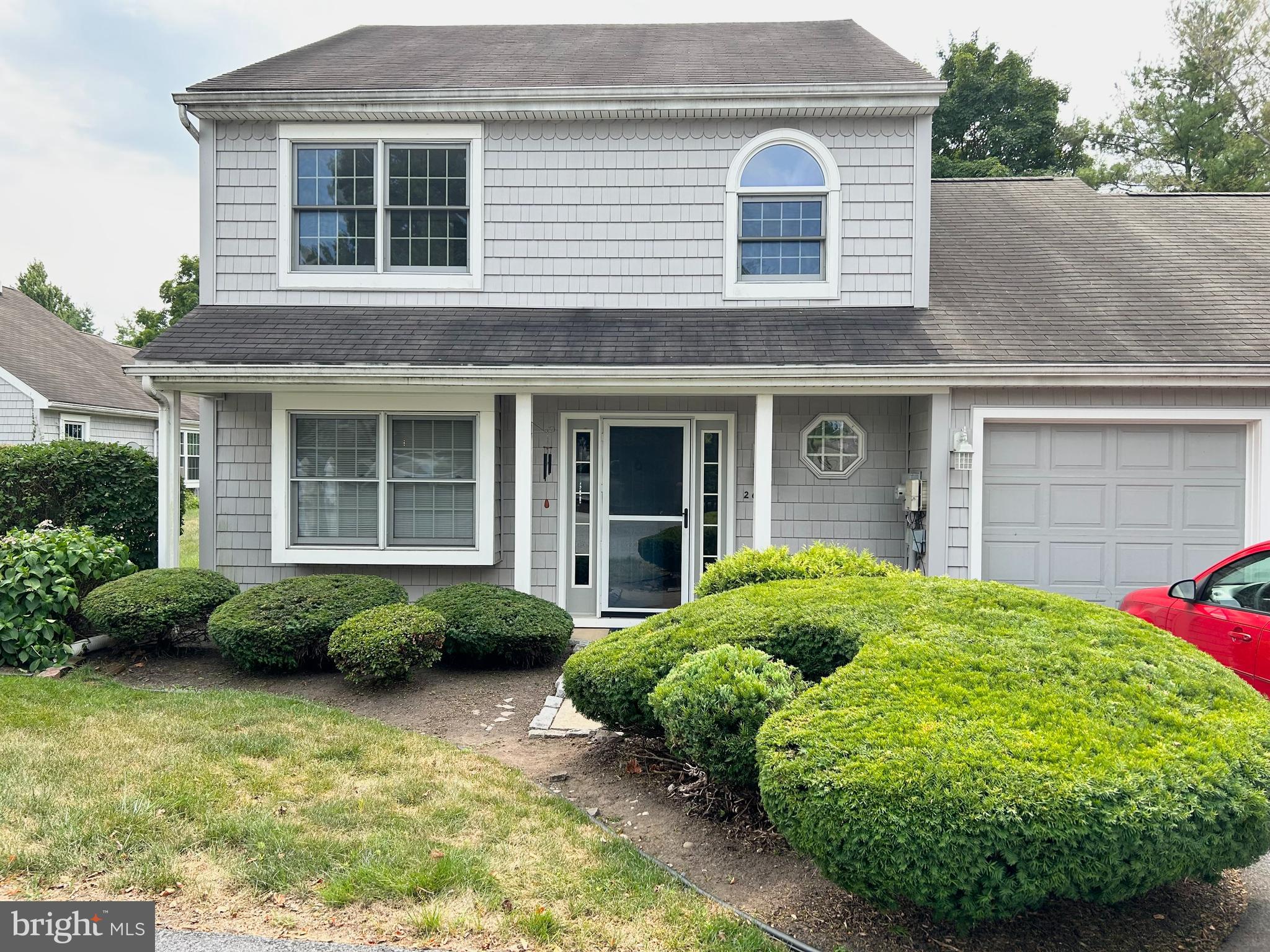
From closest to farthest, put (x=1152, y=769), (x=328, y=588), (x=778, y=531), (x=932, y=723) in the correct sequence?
(x=1152, y=769) → (x=932, y=723) → (x=328, y=588) → (x=778, y=531)

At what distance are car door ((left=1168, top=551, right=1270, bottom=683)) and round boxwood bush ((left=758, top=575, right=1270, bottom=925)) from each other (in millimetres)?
1520

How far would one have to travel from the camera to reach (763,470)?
7.39 m

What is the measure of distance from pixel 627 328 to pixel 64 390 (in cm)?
1668

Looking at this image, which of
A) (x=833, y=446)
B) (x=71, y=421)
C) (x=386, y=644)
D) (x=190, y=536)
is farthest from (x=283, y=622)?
(x=71, y=421)

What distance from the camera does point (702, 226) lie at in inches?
319

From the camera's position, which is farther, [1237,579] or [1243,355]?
[1243,355]

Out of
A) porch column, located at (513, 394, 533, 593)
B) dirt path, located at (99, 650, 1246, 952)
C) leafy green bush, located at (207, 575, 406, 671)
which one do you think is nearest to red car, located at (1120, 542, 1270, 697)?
dirt path, located at (99, 650, 1246, 952)

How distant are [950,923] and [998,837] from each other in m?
0.69

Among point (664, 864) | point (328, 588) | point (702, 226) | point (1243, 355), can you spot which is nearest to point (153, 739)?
point (328, 588)

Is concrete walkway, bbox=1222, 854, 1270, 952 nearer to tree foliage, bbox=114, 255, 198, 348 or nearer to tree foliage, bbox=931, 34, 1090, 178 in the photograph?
tree foliage, bbox=931, 34, 1090, 178

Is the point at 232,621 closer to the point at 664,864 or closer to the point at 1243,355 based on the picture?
the point at 664,864

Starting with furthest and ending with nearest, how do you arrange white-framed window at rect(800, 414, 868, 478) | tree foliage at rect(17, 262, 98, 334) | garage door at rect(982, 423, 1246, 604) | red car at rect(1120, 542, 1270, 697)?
tree foliage at rect(17, 262, 98, 334)
white-framed window at rect(800, 414, 868, 478)
garage door at rect(982, 423, 1246, 604)
red car at rect(1120, 542, 1270, 697)

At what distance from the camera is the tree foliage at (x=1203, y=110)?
20.8 m

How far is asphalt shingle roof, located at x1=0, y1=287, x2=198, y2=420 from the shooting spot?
693 inches
